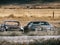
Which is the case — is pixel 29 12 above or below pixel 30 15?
above

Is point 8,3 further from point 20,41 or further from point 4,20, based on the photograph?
point 20,41

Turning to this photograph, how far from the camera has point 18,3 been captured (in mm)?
19266

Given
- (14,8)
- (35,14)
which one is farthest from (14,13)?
(35,14)

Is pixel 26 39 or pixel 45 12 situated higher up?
pixel 26 39

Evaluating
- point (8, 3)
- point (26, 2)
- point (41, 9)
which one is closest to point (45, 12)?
point (41, 9)

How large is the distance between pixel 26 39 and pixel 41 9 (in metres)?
11.3

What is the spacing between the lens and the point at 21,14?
63.3ft

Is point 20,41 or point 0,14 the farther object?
point 0,14

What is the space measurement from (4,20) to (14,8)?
4.56 feet

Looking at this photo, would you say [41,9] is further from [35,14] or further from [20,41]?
[20,41]

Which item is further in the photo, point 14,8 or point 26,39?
point 14,8

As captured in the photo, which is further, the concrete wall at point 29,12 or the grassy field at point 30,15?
the concrete wall at point 29,12

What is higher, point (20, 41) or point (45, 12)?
point (20, 41)

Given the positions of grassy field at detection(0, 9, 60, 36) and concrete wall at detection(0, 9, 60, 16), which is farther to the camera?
concrete wall at detection(0, 9, 60, 16)
